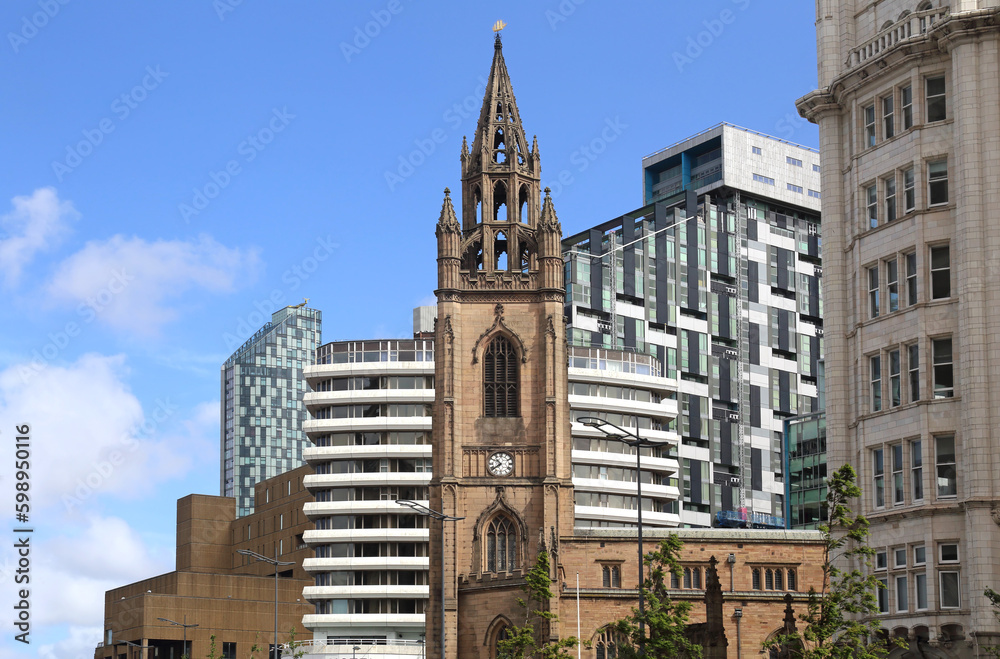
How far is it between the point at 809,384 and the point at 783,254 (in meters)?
15.8

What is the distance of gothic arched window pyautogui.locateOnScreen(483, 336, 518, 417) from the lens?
102 m

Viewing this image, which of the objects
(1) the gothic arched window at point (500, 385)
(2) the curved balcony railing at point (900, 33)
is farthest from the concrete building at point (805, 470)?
(2) the curved balcony railing at point (900, 33)

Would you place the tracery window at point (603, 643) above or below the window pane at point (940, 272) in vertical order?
below

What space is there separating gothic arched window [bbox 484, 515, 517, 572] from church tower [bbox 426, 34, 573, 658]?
63mm

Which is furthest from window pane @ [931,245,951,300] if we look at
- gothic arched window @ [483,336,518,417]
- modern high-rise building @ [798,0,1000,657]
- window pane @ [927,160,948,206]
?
gothic arched window @ [483,336,518,417]

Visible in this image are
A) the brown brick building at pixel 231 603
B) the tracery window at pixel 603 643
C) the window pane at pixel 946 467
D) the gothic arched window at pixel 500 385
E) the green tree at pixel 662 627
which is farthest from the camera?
the brown brick building at pixel 231 603

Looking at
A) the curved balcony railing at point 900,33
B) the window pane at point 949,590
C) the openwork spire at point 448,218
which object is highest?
the openwork spire at point 448,218

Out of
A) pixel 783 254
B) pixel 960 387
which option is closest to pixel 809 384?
pixel 783 254

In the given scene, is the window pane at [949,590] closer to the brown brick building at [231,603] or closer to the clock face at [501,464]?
the clock face at [501,464]

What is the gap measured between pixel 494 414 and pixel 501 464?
3407mm

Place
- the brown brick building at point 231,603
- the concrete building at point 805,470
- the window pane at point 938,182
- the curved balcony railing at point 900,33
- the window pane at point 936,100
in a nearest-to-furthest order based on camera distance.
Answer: the window pane at point 938,182
the window pane at point 936,100
the curved balcony railing at point 900,33
the concrete building at point 805,470
the brown brick building at point 231,603

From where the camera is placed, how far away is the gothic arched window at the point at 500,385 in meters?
102

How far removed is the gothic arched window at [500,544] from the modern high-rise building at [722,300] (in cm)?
6606

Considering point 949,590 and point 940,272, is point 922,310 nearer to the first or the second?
point 940,272
